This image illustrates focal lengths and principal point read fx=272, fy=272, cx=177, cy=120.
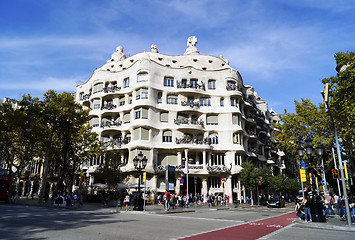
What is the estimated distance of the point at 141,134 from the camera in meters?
40.8

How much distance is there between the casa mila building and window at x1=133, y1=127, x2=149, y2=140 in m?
0.03

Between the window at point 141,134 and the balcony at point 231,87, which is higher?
the balcony at point 231,87

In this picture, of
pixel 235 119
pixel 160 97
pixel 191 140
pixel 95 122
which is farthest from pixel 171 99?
pixel 95 122

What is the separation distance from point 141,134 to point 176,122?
6.09 m

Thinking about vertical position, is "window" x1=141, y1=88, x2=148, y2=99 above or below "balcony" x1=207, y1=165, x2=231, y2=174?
above

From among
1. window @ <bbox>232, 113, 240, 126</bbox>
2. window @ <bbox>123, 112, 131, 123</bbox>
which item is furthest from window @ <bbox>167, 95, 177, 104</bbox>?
window @ <bbox>232, 113, 240, 126</bbox>

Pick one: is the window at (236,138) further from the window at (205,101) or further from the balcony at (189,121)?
→ the window at (205,101)

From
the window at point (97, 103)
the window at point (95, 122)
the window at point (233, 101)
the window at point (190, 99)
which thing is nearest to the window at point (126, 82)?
the window at point (97, 103)

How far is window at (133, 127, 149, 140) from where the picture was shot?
40781 millimetres

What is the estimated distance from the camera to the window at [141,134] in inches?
1606

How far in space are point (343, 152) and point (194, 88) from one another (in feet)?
81.5

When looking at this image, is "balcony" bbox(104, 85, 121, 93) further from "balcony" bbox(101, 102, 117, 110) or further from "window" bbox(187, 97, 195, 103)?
"window" bbox(187, 97, 195, 103)

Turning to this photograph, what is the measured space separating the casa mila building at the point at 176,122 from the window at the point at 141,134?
3cm

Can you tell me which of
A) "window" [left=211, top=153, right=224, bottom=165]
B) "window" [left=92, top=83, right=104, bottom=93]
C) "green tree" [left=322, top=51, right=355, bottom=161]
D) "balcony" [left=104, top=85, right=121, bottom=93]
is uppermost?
"window" [left=92, top=83, right=104, bottom=93]
